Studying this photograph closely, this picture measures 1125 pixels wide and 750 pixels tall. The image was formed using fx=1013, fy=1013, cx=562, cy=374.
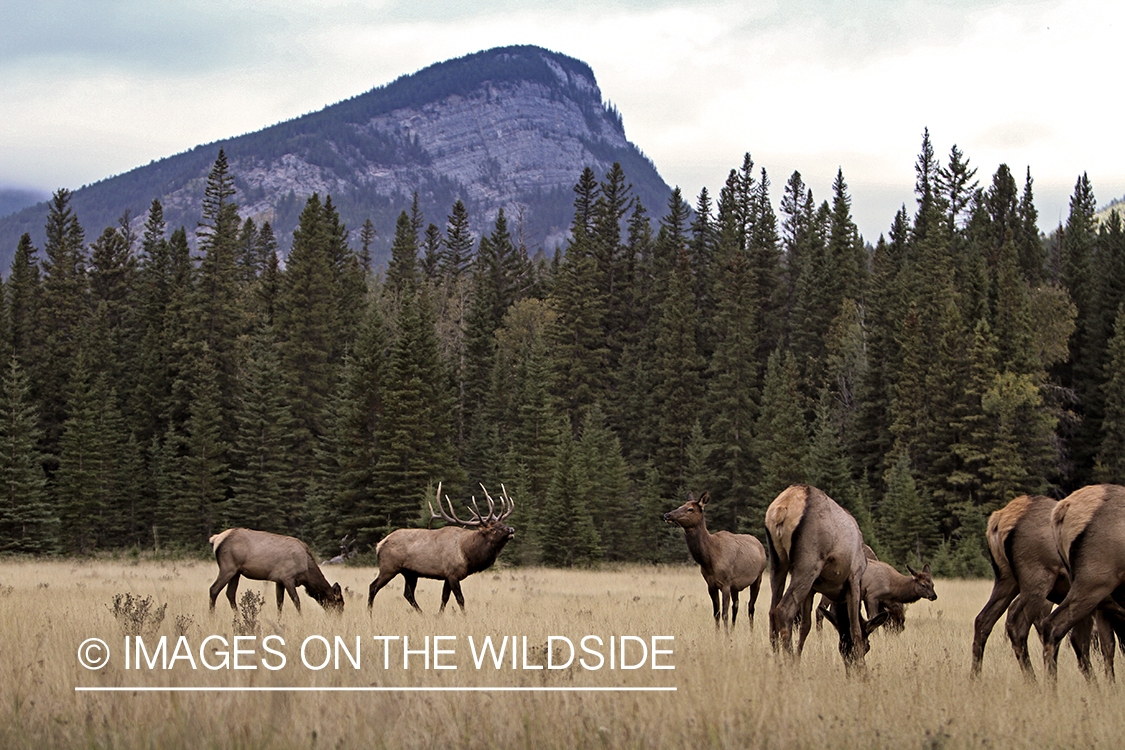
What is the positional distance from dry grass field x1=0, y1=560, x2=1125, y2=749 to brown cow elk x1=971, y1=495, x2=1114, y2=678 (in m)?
0.35

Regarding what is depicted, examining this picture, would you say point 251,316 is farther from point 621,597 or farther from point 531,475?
point 621,597

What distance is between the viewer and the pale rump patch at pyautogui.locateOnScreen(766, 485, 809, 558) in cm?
990

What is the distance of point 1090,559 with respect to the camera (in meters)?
8.52

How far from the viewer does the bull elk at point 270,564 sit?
14.6 meters

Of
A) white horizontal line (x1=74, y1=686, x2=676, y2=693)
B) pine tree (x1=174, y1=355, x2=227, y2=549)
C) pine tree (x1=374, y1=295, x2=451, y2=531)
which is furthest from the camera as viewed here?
pine tree (x1=174, y1=355, x2=227, y2=549)

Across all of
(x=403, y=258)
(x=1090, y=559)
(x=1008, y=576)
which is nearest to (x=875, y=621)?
(x=1008, y=576)

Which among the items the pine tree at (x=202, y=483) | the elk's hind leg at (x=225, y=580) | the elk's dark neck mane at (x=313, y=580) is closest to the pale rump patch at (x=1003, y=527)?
the elk's dark neck mane at (x=313, y=580)

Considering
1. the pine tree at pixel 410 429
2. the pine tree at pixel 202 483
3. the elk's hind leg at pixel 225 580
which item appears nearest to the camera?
the elk's hind leg at pixel 225 580

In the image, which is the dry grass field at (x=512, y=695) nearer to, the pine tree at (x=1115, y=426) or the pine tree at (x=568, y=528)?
the pine tree at (x=568, y=528)

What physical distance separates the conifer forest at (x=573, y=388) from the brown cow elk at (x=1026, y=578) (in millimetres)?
24746

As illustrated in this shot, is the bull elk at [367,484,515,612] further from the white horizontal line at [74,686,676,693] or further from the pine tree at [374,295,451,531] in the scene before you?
the pine tree at [374,295,451,531]

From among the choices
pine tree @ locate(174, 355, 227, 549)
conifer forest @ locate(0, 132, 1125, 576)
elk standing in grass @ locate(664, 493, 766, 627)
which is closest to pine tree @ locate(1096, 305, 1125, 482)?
conifer forest @ locate(0, 132, 1125, 576)

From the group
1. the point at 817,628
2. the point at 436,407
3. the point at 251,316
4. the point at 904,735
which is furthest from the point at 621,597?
the point at 251,316

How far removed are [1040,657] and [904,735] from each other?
5029 millimetres
